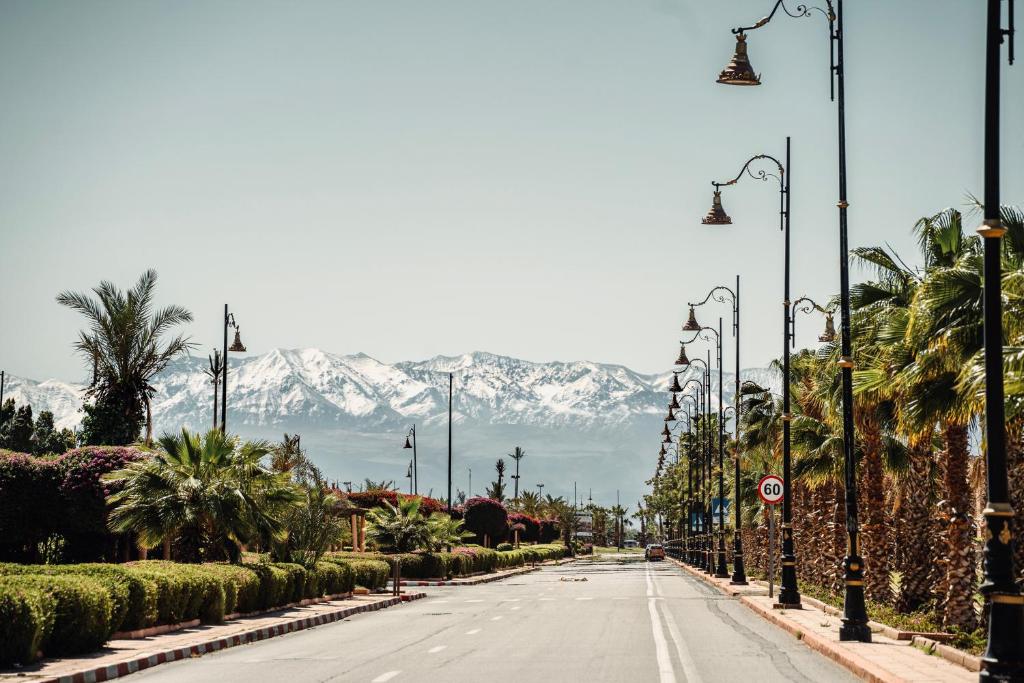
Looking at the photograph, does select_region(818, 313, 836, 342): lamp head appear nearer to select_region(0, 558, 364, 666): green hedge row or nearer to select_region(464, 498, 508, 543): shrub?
select_region(0, 558, 364, 666): green hedge row

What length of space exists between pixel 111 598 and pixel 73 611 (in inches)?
62.4

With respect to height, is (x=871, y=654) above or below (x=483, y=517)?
above

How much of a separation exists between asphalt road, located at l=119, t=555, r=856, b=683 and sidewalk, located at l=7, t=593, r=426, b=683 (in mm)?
350

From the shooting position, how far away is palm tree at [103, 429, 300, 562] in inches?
1094

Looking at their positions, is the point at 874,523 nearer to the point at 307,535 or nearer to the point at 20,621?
the point at 307,535

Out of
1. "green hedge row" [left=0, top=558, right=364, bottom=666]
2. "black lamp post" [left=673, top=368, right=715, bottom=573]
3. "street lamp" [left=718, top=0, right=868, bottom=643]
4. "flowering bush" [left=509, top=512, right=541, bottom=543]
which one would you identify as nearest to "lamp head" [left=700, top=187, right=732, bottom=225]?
"street lamp" [left=718, top=0, right=868, bottom=643]

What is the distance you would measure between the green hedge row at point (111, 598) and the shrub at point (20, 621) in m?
0.01

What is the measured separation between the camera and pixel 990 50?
44.1 feet

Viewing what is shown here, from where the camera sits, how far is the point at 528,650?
2009 centimetres

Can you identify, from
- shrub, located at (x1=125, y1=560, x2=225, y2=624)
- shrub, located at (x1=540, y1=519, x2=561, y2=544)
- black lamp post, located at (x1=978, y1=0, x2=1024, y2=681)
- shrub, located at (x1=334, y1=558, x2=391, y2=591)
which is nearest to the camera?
black lamp post, located at (x1=978, y1=0, x2=1024, y2=681)

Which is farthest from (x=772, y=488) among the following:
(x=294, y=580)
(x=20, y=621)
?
(x=20, y=621)

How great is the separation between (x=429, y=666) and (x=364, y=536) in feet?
121

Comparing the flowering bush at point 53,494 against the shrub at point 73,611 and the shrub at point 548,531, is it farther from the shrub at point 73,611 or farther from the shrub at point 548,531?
the shrub at point 548,531

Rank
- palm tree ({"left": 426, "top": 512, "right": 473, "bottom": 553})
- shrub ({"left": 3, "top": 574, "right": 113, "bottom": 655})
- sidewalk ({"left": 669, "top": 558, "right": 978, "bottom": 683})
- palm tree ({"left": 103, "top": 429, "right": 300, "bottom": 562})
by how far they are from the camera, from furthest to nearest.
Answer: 1. palm tree ({"left": 426, "top": 512, "right": 473, "bottom": 553})
2. palm tree ({"left": 103, "top": 429, "right": 300, "bottom": 562})
3. shrub ({"left": 3, "top": 574, "right": 113, "bottom": 655})
4. sidewalk ({"left": 669, "top": 558, "right": 978, "bottom": 683})
